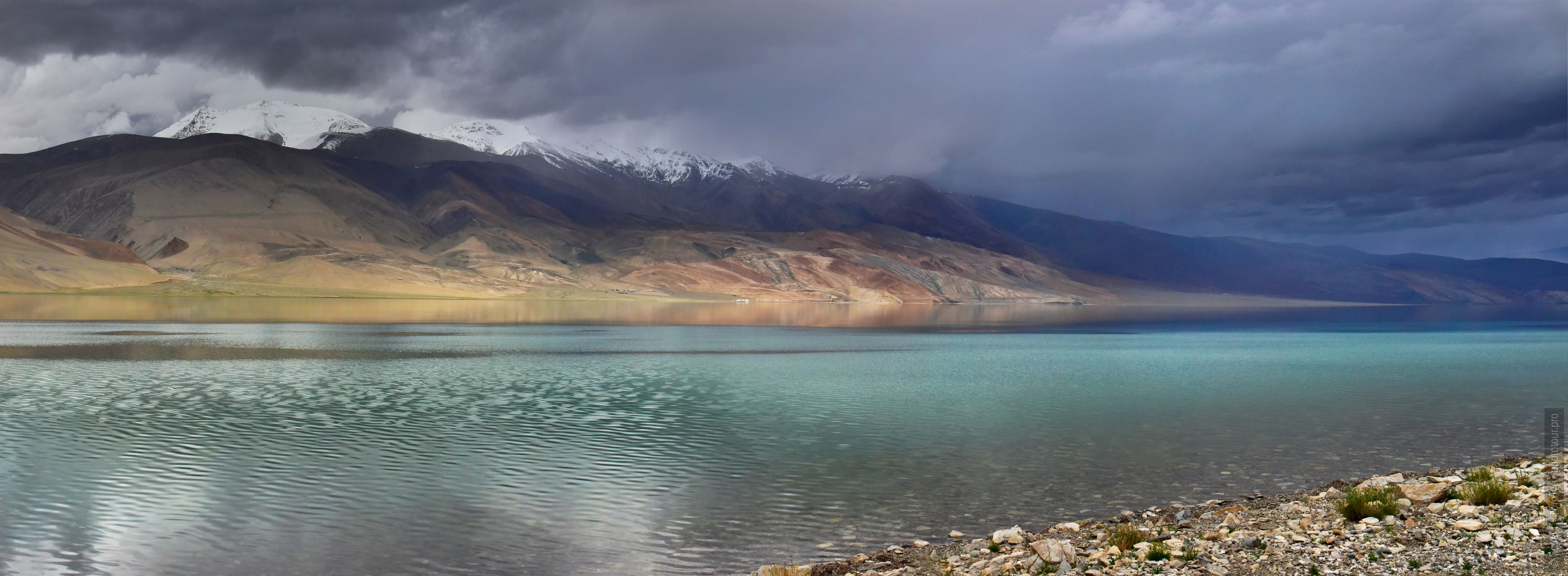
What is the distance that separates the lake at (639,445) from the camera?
20.1 metres

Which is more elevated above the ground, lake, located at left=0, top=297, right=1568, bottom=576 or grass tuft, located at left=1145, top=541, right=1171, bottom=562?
grass tuft, located at left=1145, top=541, right=1171, bottom=562

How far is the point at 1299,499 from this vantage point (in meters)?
21.1

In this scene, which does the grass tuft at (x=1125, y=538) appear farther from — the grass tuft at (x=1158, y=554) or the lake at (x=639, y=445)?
the lake at (x=639, y=445)

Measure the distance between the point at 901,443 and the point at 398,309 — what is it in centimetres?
15599

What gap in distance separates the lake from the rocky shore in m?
2.51

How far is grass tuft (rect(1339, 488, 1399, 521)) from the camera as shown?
16.8 meters

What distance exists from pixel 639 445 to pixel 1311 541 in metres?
20.9

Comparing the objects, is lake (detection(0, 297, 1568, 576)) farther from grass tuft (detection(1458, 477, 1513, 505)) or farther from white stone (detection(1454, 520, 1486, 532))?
white stone (detection(1454, 520, 1486, 532))

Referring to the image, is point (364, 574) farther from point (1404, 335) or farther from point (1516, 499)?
point (1404, 335)

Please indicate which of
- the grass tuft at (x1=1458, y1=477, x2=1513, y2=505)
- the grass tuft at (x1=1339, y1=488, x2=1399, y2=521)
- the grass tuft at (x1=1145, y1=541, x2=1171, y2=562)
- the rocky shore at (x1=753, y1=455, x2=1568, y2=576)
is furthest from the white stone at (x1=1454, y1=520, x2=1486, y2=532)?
the grass tuft at (x1=1145, y1=541, x2=1171, y2=562)

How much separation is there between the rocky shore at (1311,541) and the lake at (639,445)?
2509 millimetres

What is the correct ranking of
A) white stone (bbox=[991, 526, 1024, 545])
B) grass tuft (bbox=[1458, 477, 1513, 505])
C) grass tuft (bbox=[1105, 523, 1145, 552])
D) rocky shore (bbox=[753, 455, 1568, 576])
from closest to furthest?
rocky shore (bbox=[753, 455, 1568, 576]) < grass tuft (bbox=[1105, 523, 1145, 552]) < grass tuft (bbox=[1458, 477, 1513, 505]) < white stone (bbox=[991, 526, 1024, 545])

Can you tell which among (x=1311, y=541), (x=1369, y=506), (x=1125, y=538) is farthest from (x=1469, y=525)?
(x=1125, y=538)

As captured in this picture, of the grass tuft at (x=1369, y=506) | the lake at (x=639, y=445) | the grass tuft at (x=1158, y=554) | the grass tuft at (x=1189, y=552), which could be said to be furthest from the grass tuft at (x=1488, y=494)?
the lake at (x=639, y=445)
